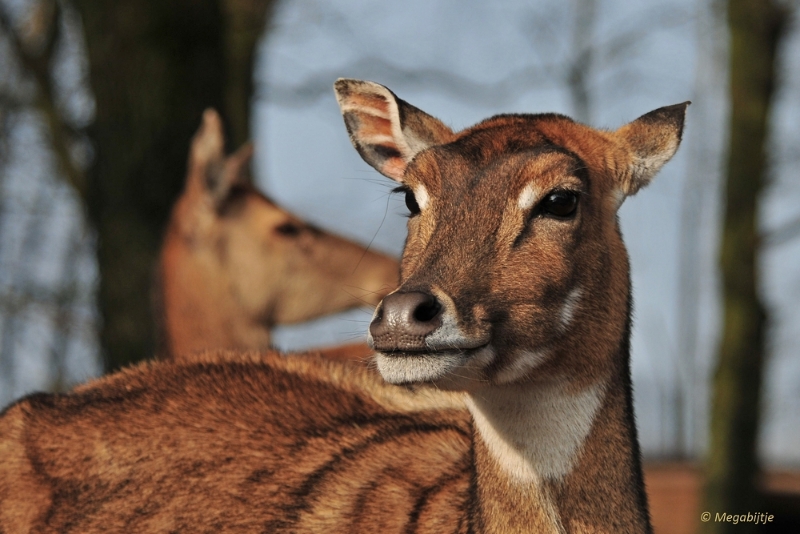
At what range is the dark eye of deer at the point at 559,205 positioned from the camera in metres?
3.43

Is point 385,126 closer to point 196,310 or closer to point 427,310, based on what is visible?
point 427,310

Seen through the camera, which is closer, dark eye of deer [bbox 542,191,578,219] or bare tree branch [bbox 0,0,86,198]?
dark eye of deer [bbox 542,191,578,219]

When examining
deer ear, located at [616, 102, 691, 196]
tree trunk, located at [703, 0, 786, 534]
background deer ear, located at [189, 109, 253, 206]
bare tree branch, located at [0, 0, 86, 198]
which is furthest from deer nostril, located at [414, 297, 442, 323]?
bare tree branch, located at [0, 0, 86, 198]

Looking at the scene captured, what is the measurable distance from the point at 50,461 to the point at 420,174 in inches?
70.2

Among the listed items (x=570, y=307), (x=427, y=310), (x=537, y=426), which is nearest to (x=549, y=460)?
(x=537, y=426)

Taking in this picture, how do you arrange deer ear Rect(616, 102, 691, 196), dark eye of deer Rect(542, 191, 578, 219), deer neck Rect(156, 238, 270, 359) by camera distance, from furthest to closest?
deer neck Rect(156, 238, 270, 359) < deer ear Rect(616, 102, 691, 196) < dark eye of deer Rect(542, 191, 578, 219)

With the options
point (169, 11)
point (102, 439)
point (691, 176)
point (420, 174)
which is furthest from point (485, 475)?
point (691, 176)

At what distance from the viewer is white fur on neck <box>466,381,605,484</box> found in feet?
10.8

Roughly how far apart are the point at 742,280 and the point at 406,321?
926 centimetres

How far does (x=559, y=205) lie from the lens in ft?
11.3

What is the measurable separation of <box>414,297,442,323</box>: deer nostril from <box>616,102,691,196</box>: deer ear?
4.25 feet

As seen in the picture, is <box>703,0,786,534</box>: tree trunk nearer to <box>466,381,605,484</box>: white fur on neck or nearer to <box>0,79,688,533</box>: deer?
<box>0,79,688,533</box>: deer

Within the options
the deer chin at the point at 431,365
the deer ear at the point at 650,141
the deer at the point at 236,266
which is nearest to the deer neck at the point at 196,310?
the deer at the point at 236,266

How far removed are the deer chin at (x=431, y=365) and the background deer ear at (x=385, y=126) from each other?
1308 millimetres
